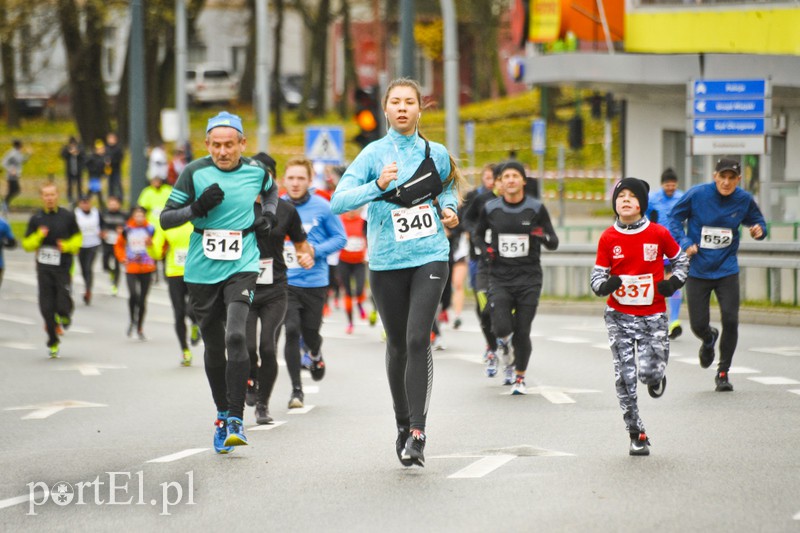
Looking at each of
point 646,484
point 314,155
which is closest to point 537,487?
point 646,484

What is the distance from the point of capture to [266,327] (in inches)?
426

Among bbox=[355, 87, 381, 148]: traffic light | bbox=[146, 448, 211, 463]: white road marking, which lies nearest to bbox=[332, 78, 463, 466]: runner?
bbox=[146, 448, 211, 463]: white road marking

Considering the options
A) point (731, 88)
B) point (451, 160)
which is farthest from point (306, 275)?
point (731, 88)

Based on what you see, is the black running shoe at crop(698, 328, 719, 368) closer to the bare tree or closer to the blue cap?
the blue cap

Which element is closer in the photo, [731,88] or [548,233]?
[548,233]

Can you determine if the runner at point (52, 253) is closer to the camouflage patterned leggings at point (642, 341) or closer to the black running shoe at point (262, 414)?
the black running shoe at point (262, 414)

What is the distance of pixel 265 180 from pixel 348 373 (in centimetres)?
533

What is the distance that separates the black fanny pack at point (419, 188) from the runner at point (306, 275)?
363 centimetres

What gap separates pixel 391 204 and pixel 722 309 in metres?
4.76

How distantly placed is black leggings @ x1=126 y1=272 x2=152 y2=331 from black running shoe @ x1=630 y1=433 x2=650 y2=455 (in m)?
11.0

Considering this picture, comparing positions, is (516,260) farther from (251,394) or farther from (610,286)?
(610,286)

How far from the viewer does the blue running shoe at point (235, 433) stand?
30.7ft

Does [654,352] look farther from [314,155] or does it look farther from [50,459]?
[314,155]

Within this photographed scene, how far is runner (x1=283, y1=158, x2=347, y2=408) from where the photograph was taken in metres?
12.1
